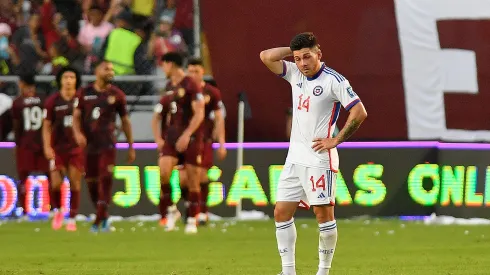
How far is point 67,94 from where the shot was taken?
57.9 feet

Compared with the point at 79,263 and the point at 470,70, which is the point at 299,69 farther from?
the point at 470,70

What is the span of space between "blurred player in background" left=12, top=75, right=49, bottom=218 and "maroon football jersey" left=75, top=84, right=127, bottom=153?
243 cm

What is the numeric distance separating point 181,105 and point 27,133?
3601mm

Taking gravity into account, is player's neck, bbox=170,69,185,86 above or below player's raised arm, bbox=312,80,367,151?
above

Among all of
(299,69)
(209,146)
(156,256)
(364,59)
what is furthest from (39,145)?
(299,69)

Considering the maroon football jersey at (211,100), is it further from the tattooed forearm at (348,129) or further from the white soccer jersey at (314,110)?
the tattooed forearm at (348,129)

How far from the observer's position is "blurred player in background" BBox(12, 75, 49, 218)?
1923 centimetres

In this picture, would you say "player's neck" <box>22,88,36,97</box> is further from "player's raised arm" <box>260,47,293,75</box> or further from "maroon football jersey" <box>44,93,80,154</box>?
"player's raised arm" <box>260,47,293,75</box>

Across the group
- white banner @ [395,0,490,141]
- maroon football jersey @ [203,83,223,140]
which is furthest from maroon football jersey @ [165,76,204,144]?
white banner @ [395,0,490,141]

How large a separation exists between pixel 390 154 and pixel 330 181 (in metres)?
8.87

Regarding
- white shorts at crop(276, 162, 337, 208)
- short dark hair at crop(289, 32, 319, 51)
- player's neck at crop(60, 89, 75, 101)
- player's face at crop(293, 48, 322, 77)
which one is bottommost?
white shorts at crop(276, 162, 337, 208)

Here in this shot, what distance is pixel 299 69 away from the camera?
10008 mm

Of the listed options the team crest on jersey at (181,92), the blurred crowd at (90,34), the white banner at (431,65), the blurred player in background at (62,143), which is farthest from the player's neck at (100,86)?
the white banner at (431,65)

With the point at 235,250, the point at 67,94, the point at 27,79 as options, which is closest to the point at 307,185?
the point at 235,250
